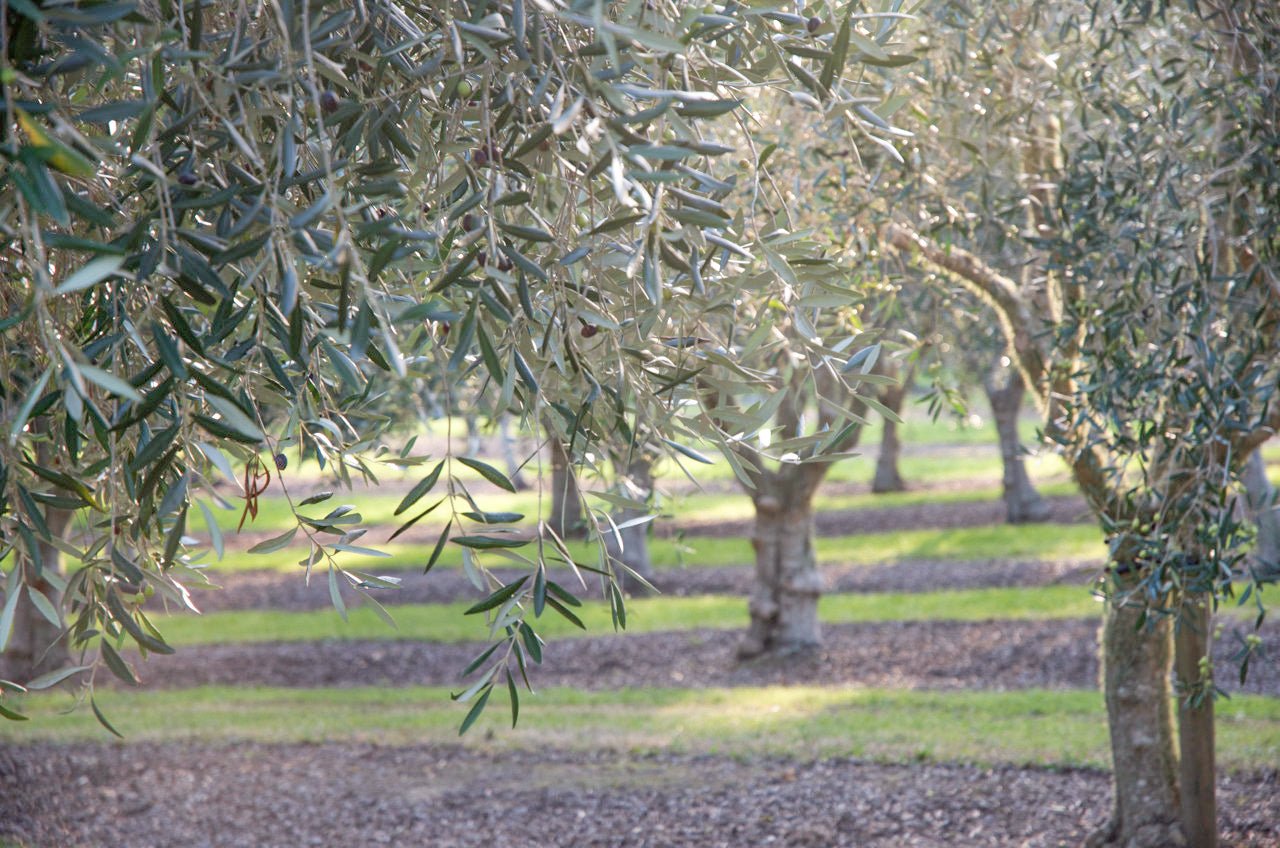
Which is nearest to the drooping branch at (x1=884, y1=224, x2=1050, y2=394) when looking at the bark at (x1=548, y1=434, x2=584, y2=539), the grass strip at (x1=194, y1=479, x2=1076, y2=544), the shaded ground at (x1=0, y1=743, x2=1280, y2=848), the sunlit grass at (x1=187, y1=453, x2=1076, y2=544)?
the bark at (x1=548, y1=434, x2=584, y2=539)

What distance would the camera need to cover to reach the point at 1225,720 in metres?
9.34

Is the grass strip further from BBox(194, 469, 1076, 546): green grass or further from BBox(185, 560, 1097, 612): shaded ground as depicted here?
BBox(185, 560, 1097, 612): shaded ground

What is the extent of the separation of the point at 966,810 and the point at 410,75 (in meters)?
6.62

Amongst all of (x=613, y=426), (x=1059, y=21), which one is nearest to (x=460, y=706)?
(x=1059, y=21)

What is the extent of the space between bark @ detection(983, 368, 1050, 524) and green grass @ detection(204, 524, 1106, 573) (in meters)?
0.40

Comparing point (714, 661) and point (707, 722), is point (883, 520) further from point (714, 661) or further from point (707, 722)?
point (707, 722)

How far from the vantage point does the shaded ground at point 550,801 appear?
7137 millimetres

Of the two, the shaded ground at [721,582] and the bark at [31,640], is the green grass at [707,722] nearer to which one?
the bark at [31,640]

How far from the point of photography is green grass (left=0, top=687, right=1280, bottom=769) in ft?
29.5

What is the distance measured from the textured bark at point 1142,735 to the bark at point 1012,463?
628 inches

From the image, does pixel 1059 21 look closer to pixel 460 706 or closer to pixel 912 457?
pixel 460 706

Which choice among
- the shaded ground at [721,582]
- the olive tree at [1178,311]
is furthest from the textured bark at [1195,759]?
the shaded ground at [721,582]

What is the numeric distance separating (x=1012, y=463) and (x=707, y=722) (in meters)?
13.5

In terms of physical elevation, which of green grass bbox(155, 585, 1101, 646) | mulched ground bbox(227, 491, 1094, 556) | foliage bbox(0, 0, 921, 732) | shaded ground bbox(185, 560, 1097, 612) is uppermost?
foliage bbox(0, 0, 921, 732)
